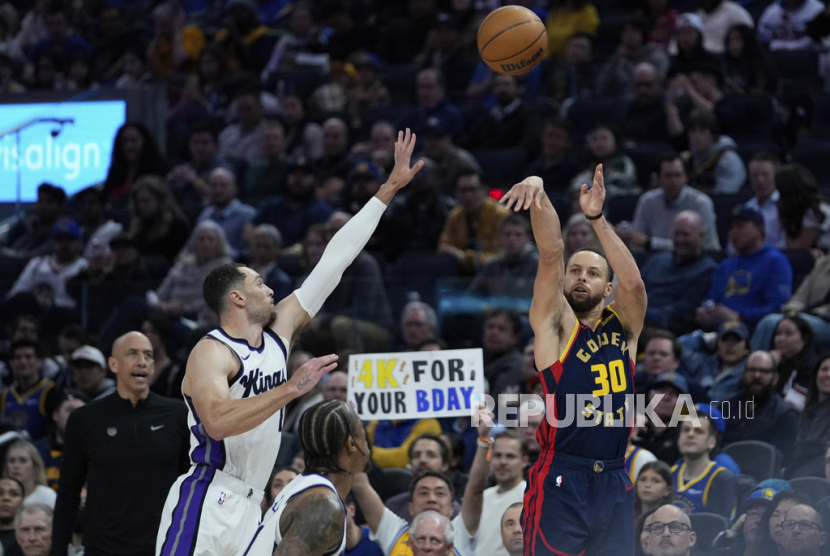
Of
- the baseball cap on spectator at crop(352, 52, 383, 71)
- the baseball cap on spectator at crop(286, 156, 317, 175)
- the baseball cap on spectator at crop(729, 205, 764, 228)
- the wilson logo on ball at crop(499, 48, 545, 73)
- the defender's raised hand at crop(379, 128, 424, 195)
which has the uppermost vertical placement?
the baseball cap on spectator at crop(352, 52, 383, 71)

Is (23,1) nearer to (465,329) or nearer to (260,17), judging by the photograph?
(260,17)

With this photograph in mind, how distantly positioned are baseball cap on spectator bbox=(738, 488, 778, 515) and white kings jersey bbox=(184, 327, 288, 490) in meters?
3.40

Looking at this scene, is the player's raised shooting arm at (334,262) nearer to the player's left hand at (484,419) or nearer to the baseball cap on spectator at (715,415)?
the player's left hand at (484,419)

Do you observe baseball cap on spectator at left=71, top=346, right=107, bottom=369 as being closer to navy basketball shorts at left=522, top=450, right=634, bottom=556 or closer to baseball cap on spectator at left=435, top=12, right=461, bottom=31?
navy basketball shorts at left=522, top=450, right=634, bottom=556

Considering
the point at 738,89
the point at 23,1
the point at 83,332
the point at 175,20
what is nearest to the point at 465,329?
the point at 83,332

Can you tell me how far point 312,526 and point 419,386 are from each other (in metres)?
3.96

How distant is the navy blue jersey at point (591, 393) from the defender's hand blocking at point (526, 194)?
2.22 feet

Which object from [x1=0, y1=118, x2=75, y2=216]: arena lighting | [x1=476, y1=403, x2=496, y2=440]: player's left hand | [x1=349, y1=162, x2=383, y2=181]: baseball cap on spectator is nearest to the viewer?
[x1=476, y1=403, x2=496, y2=440]: player's left hand

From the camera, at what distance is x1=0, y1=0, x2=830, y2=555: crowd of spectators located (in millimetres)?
8914

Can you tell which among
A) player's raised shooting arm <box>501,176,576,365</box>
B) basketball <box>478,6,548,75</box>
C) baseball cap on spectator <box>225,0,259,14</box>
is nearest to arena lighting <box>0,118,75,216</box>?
baseball cap on spectator <box>225,0,259,14</box>

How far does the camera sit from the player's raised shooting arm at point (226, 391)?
16.1ft

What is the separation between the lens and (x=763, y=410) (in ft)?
28.0

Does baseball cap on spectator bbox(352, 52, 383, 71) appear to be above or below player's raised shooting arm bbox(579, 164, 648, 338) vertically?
above

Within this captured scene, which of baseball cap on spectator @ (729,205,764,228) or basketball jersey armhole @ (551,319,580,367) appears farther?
baseball cap on spectator @ (729,205,764,228)
